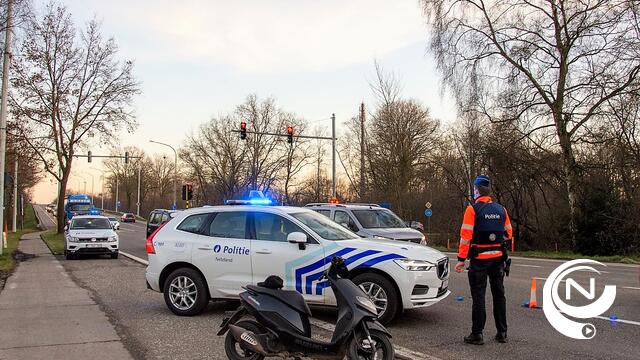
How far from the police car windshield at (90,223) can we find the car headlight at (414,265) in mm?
16500

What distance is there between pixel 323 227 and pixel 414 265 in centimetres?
156

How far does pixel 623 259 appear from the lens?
19.9 m

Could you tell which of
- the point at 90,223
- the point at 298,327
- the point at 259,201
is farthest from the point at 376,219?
the point at 90,223

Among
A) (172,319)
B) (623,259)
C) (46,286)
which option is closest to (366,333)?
(172,319)

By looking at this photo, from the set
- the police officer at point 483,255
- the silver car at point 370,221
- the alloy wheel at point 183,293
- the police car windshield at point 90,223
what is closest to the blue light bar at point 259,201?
the alloy wheel at point 183,293

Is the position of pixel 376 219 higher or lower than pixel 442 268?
higher

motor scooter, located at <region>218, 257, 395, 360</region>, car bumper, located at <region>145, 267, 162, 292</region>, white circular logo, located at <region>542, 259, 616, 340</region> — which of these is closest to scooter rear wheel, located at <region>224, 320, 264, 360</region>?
motor scooter, located at <region>218, 257, 395, 360</region>

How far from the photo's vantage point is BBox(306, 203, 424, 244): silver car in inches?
529

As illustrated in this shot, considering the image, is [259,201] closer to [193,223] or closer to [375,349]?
[193,223]

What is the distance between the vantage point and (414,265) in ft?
24.7

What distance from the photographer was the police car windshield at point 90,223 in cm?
2135

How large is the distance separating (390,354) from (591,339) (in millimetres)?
3220

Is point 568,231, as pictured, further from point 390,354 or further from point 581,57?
point 390,354

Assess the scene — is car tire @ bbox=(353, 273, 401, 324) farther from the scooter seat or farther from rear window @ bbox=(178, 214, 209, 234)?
rear window @ bbox=(178, 214, 209, 234)
